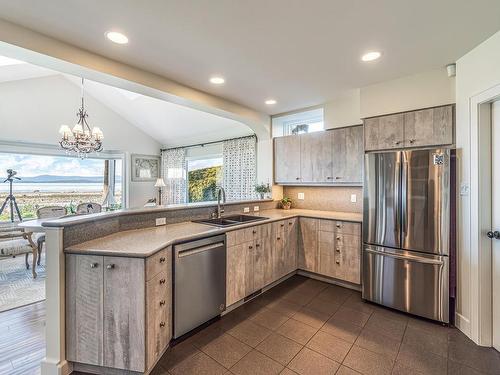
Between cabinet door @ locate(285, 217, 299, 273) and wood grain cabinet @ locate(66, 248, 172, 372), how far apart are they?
2.08 m

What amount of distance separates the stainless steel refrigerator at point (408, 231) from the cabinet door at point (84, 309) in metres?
2.73

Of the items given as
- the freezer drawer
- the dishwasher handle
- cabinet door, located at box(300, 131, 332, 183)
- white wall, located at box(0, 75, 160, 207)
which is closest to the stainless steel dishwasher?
the dishwasher handle

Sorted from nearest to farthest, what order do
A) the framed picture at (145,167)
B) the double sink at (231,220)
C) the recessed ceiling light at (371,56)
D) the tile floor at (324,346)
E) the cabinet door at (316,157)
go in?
the tile floor at (324,346), the recessed ceiling light at (371,56), the double sink at (231,220), the cabinet door at (316,157), the framed picture at (145,167)

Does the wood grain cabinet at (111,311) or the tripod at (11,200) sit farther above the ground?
the tripod at (11,200)

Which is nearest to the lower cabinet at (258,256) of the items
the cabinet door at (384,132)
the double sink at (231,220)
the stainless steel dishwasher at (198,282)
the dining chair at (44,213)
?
the stainless steel dishwasher at (198,282)

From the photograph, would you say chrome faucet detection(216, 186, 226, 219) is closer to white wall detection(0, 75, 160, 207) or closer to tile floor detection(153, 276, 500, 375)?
tile floor detection(153, 276, 500, 375)

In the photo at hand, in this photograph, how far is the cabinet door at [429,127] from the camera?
257cm

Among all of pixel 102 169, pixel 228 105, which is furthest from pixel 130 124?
pixel 228 105

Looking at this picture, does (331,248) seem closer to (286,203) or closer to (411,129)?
(286,203)

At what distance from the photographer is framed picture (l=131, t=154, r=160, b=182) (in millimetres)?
6977

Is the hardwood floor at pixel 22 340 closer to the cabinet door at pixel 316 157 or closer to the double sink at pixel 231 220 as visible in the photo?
the double sink at pixel 231 220

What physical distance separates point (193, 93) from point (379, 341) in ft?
11.1

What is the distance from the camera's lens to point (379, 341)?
220cm

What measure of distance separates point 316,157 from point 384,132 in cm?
108
